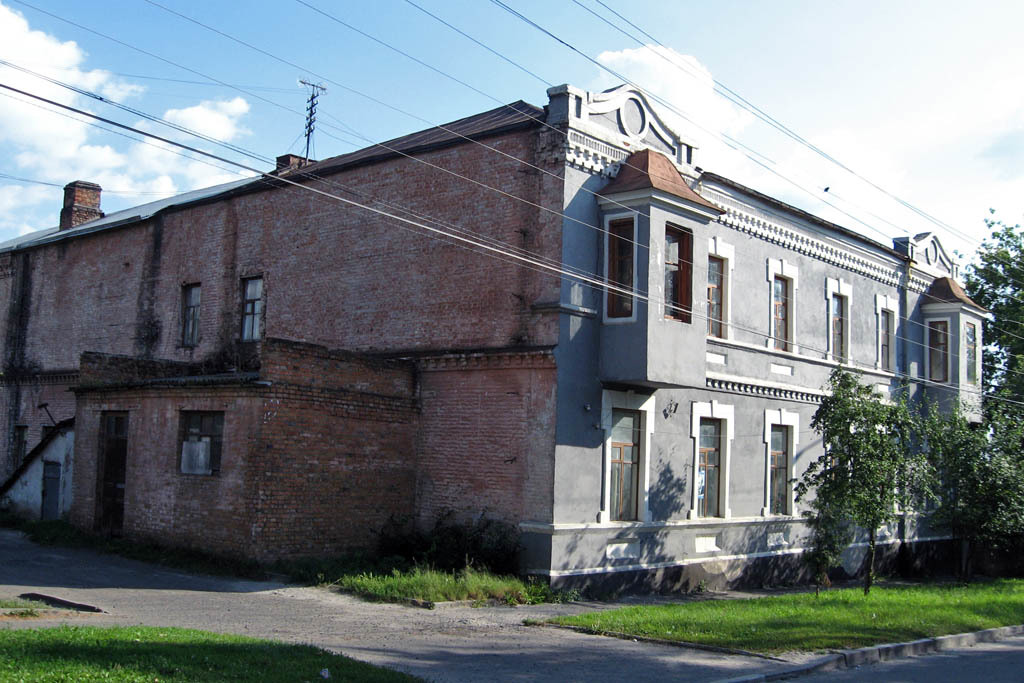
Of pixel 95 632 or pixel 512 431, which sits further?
pixel 512 431

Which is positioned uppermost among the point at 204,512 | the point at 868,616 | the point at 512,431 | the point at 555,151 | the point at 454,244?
Result: the point at 555,151

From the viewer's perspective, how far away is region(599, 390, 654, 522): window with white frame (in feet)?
54.2

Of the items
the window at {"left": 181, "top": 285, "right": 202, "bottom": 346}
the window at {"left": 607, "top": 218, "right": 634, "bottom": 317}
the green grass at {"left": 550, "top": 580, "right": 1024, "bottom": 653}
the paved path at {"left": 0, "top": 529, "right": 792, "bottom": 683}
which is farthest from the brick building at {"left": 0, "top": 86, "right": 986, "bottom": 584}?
the green grass at {"left": 550, "top": 580, "right": 1024, "bottom": 653}

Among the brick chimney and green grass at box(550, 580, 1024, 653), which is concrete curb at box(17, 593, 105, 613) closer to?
green grass at box(550, 580, 1024, 653)

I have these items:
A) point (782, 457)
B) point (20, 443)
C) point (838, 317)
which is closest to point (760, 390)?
point (782, 457)

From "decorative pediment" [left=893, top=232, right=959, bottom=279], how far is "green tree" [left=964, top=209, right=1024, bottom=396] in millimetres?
8574

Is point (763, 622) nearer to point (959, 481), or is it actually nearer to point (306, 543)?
point (306, 543)

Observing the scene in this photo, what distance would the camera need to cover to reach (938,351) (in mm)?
26328

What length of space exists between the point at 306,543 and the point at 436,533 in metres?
2.20

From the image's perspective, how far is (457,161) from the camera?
17812 mm

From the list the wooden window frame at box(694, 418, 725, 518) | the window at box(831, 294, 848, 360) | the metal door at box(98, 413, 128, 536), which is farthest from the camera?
the window at box(831, 294, 848, 360)

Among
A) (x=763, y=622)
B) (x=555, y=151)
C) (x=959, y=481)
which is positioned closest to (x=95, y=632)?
(x=763, y=622)

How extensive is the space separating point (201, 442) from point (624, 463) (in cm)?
750

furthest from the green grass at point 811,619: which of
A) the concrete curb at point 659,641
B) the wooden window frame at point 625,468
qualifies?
the wooden window frame at point 625,468
